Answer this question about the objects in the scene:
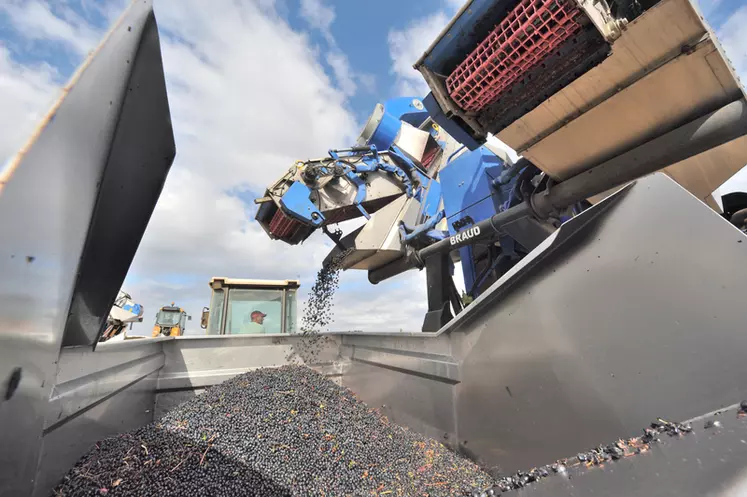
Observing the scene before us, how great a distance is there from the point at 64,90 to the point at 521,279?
1.40 m

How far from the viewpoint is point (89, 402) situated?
1203 millimetres

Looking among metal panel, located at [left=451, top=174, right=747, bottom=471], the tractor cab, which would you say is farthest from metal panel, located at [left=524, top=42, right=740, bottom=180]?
the tractor cab

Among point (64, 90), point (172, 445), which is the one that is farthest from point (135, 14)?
point (172, 445)

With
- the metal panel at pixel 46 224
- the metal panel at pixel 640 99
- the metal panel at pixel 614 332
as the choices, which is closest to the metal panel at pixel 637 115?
the metal panel at pixel 640 99

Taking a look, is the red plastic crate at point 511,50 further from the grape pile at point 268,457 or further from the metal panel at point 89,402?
the metal panel at point 89,402

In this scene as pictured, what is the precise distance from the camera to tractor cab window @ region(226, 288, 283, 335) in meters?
4.66

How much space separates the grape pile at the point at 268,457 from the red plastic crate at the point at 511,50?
5.12 ft

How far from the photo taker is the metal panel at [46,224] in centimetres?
60

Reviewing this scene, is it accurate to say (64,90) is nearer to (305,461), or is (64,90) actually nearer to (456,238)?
(305,461)

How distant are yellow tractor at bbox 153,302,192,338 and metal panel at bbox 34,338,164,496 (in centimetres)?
808

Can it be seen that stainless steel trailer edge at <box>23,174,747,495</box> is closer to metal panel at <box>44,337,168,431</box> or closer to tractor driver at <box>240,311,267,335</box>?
metal panel at <box>44,337,168,431</box>

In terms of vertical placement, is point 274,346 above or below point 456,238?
below

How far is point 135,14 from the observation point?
83 cm

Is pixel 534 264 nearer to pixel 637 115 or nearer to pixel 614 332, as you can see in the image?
pixel 614 332
